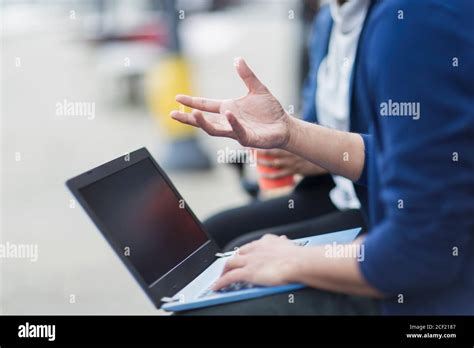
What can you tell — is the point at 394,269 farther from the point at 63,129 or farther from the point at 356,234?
the point at 63,129

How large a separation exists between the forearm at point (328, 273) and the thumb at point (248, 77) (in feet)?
1.02

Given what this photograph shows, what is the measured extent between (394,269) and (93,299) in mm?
1936

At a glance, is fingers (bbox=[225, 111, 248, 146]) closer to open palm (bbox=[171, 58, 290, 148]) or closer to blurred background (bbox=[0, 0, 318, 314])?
open palm (bbox=[171, 58, 290, 148])

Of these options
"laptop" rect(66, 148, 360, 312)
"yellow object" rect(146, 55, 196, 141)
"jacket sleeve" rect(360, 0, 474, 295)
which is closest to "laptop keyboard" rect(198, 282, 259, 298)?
"laptop" rect(66, 148, 360, 312)

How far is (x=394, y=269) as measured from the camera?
1.44 m

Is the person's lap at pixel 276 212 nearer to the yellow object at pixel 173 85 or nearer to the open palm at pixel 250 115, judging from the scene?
the open palm at pixel 250 115

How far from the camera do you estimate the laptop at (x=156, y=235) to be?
62.6 inches

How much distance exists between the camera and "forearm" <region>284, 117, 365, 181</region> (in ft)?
5.35

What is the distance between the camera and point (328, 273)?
152 cm

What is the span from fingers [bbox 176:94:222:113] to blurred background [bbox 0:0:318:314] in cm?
13

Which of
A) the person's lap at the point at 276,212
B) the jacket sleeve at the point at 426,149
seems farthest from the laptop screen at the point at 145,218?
the person's lap at the point at 276,212

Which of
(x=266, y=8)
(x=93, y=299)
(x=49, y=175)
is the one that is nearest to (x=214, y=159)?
(x=49, y=175)
